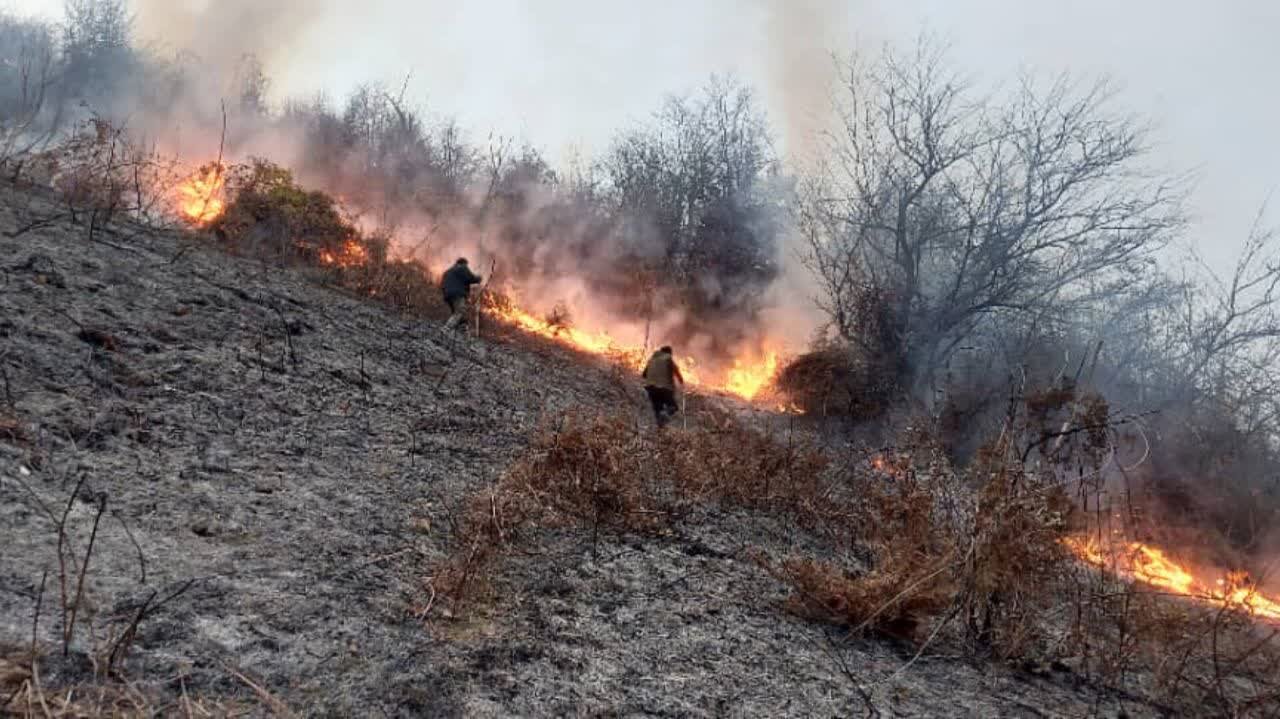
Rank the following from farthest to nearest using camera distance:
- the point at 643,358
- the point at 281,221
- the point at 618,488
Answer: the point at 643,358, the point at 281,221, the point at 618,488

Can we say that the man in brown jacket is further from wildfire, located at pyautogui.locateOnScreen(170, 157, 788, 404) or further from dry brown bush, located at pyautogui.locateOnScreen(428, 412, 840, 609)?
wildfire, located at pyautogui.locateOnScreen(170, 157, 788, 404)

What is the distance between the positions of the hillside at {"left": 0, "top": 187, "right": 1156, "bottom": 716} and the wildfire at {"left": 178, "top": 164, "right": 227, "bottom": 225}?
7553 millimetres

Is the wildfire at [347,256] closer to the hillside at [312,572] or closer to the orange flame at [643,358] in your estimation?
the orange flame at [643,358]

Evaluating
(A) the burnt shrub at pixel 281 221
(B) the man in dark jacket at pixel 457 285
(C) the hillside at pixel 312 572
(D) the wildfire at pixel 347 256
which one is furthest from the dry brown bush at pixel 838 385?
(A) the burnt shrub at pixel 281 221

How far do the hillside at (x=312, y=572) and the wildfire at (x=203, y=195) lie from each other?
297 inches

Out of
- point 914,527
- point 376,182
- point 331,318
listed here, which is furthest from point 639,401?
point 376,182

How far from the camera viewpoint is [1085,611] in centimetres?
462

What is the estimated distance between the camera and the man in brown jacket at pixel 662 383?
35.7ft

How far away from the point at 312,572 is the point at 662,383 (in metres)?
7.49

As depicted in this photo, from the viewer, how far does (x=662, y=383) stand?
10.8 m

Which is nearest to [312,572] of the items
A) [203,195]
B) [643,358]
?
[643,358]

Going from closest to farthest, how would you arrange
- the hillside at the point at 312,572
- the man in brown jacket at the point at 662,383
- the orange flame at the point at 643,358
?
the hillside at the point at 312,572 < the man in brown jacket at the point at 662,383 < the orange flame at the point at 643,358

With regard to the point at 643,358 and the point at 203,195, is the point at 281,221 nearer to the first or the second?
the point at 203,195

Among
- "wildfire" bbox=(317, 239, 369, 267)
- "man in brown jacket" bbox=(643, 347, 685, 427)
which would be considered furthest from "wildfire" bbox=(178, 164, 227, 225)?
"man in brown jacket" bbox=(643, 347, 685, 427)
